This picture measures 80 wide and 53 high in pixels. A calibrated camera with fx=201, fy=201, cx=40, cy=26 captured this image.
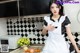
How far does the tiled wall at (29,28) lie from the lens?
2.47 meters

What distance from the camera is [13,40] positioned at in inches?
92.5

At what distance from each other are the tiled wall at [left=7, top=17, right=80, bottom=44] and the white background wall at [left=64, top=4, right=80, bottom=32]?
521 millimetres

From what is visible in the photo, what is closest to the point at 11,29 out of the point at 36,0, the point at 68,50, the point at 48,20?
the point at 36,0

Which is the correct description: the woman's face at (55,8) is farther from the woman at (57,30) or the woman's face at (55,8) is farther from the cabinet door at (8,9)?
the cabinet door at (8,9)

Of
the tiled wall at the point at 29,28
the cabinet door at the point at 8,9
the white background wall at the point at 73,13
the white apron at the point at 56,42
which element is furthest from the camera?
the tiled wall at the point at 29,28

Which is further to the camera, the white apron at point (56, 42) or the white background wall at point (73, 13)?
the white background wall at point (73, 13)

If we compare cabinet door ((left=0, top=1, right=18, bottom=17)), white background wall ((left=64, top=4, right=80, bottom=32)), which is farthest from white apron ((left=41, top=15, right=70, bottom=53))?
cabinet door ((left=0, top=1, right=18, bottom=17))

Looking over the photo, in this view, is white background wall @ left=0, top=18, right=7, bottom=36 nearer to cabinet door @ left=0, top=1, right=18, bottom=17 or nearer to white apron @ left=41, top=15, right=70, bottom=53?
cabinet door @ left=0, top=1, right=18, bottom=17

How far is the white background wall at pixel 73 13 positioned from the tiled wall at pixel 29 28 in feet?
1.71

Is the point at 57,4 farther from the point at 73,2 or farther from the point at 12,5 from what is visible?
the point at 12,5

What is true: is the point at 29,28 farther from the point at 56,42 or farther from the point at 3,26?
the point at 56,42

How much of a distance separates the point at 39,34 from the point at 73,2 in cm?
70

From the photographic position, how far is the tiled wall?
8.09ft

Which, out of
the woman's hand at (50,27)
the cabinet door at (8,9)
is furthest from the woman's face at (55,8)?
the cabinet door at (8,9)
